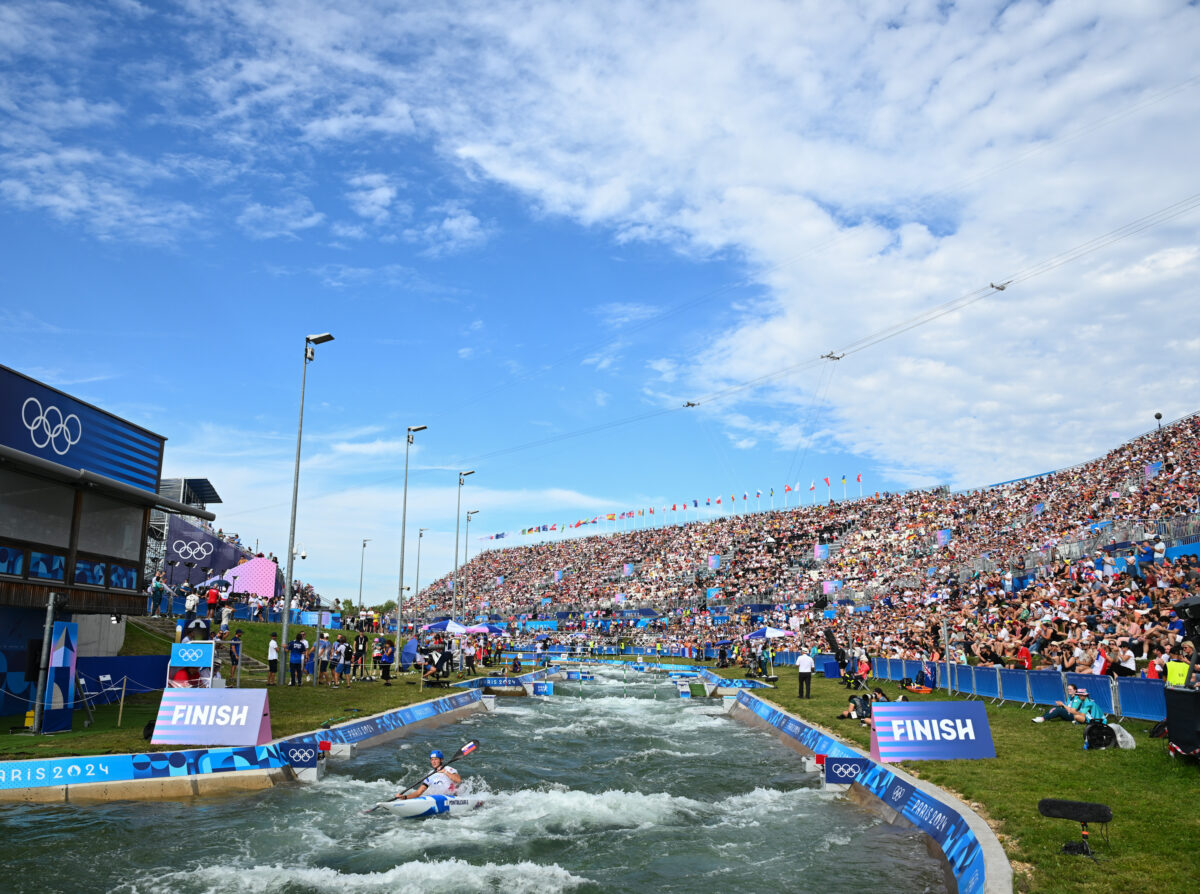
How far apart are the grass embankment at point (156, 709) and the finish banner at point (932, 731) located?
40.6 ft

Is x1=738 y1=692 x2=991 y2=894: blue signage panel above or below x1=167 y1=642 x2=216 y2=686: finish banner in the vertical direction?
below

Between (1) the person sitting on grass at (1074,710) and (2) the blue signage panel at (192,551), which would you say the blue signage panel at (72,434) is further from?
(1) the person sitting on grass at (1074,710)

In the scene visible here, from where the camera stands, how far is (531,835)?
1312 cm

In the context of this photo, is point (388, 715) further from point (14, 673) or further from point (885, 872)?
point (885, 872)

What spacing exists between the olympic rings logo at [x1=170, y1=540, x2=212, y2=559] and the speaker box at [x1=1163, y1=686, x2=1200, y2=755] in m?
47.5

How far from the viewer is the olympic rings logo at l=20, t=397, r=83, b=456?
71.3 feet

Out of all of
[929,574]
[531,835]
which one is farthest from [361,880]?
[929,574]

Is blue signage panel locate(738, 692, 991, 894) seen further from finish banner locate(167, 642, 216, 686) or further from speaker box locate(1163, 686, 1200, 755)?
finish banner locate(167, 642, 216, 686)

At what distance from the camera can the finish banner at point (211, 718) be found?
15.6 metres

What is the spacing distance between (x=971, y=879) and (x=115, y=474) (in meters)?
25.5

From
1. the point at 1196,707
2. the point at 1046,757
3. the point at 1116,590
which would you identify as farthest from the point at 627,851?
the point at 1116,590

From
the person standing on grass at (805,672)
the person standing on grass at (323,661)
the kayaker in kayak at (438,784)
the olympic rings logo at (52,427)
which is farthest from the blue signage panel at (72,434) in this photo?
the person standing on grass at (805,672)

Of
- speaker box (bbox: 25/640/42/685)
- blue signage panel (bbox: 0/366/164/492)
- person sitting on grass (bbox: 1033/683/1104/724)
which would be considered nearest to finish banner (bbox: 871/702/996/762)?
person sitting on grass (bbox: 1033/683/1104/724)

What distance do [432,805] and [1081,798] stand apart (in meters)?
9.93
